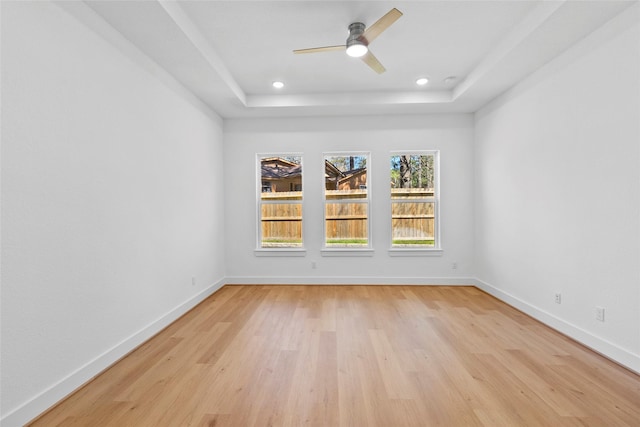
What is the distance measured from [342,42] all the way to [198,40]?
4.59ft

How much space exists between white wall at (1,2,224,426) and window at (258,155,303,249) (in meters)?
1.80

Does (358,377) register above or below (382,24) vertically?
below

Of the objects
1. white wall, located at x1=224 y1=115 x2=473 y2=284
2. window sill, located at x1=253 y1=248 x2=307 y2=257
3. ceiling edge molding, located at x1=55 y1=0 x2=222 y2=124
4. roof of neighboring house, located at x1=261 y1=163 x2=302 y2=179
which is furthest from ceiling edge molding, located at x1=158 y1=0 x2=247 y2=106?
window sill, located at x1=253 y1=248 x2=307 y2=257

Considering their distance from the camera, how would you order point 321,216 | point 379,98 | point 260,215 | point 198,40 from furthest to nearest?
1. point 260,215
2. point 321,216
3. point 379,98
4. point 198,40

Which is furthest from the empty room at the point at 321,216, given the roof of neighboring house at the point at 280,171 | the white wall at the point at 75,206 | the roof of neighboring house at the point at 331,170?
the roof of neighboring house at the point at 280,171

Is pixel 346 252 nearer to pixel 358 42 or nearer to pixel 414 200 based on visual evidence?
pixel 414 200

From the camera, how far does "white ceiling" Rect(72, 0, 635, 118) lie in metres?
2.36

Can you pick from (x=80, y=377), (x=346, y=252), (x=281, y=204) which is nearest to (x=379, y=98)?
(x=281, y=204)

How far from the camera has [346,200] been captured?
15.9 feet

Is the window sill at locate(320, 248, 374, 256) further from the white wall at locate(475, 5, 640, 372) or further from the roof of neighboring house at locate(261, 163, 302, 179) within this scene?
the white wall at locate(475, 5, 640, 372)

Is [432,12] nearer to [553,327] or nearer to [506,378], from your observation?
[506,378]

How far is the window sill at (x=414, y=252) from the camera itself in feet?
15.2

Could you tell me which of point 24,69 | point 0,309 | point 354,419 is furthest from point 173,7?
point 354,419

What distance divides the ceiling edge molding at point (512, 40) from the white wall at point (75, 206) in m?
3.51
